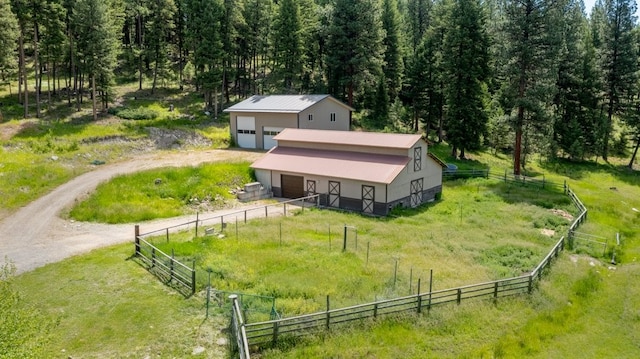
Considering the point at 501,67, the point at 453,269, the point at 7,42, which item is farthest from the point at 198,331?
the point at 7,42

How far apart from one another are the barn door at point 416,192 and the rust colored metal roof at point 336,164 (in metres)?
2.25

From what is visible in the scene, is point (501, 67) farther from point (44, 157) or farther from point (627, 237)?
point (44, 157)

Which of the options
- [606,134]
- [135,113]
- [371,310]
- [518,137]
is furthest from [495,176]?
[135,113]

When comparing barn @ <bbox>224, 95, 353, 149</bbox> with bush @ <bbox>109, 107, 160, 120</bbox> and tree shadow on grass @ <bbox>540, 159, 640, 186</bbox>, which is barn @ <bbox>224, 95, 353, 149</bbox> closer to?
bush @ <bbox>109, 107, 160, 120</bbox>

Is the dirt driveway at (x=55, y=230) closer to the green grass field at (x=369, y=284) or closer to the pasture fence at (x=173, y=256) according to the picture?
the green grass field at (x=369, y=284)

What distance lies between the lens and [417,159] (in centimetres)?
3334

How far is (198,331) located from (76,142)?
32.0 meters

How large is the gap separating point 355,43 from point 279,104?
14545 millimetres

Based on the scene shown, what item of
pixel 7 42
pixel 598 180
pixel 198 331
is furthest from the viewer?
pixel 598 180

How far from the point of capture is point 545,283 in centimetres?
1986

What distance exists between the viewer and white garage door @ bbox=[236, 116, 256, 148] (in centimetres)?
4641

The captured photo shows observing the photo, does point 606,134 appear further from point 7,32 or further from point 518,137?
point 7,32

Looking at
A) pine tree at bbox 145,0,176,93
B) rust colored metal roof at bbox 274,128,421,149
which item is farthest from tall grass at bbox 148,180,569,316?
pine tree at bbox 145,0,176,93

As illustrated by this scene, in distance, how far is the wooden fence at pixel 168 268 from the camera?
18.3m
